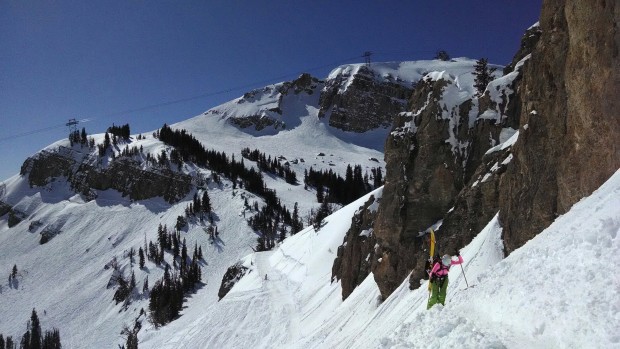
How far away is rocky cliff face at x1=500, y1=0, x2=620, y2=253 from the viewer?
11.9 meters

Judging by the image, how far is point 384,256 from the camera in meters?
28.8

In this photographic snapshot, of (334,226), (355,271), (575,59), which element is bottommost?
(334,226)

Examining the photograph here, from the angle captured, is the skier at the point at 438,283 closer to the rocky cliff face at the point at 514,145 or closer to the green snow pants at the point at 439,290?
the green snow pants at the point at 439,290

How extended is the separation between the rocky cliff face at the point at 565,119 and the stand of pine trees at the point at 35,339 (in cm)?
10217

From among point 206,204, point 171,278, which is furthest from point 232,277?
point 206,204

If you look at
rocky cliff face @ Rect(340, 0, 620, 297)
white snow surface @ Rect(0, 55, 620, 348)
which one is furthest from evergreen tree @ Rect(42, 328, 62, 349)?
rocky cliff face @ Rect(340, 0, 620, 297)

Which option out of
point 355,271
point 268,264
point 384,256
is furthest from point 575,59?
point 268,264

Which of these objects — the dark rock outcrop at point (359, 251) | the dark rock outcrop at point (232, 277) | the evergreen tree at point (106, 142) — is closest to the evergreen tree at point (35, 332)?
the dark rock outcrop at point (232, 277)

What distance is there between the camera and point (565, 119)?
14.4m

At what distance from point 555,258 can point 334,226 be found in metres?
49.7

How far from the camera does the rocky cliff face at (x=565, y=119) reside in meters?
11.9

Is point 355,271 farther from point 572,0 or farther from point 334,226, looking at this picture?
point 572,0

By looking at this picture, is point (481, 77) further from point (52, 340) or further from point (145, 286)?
point (52, 340)

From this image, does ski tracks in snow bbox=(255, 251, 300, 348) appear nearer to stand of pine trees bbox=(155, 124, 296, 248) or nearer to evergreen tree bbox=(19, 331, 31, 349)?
stand of pine trees bbox=(155, 124, 296, 248)
